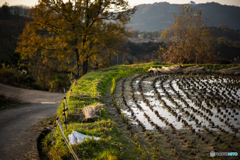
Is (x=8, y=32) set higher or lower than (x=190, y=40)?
higher

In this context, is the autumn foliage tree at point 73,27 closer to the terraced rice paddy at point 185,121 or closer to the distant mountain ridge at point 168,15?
the terraced rice paddy at point 185,121

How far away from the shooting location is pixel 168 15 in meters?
96.4

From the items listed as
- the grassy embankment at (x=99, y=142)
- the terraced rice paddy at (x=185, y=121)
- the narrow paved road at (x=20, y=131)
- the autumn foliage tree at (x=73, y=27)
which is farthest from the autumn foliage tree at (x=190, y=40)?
the grassy embankment at (x=99, y=142)

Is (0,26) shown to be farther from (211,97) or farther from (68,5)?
(211,97)

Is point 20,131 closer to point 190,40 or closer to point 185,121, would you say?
point 185,121

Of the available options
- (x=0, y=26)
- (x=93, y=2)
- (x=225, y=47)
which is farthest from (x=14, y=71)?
(x=225, y=47)

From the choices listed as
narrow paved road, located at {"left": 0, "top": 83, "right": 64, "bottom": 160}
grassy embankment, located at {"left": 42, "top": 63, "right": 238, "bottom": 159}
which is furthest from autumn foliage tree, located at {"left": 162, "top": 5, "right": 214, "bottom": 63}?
grassy embankment, located at {"left": 42, "top": 63, "right": 238, "bottom": 159}

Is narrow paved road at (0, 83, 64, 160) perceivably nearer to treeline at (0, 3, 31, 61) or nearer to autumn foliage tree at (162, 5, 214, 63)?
autumn foliage tree at (162, 5, 214, 63)

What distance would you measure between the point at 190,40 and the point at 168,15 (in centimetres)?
8560

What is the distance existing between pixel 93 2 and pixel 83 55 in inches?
168

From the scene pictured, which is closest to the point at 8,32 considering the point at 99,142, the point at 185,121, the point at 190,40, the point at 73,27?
the point at 73,27

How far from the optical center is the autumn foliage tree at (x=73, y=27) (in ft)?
44.5

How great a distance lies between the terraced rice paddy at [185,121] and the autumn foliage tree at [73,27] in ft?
24.5

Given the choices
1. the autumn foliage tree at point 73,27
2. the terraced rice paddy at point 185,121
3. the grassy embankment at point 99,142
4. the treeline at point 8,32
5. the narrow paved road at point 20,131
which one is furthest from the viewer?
the treeline at point 8,32
